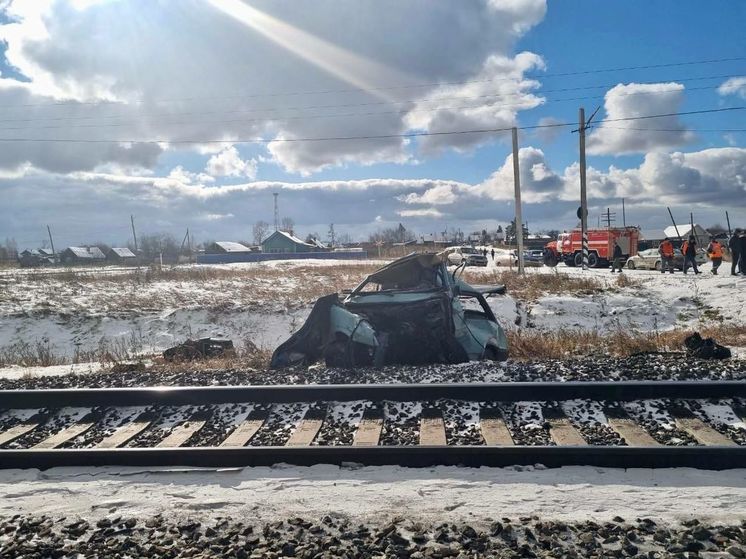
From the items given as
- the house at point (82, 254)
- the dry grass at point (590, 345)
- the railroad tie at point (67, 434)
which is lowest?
the railroad tie at point (67, 434)

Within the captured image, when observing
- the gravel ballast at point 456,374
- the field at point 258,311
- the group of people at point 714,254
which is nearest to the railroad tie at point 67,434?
the gravel ballast at point 456,374

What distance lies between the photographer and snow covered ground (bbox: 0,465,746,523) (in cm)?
309

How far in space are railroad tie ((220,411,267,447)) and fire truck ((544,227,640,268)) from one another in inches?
1239

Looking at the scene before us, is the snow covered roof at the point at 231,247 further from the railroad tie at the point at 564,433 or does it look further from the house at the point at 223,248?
the railroad tie at the point at 564,433

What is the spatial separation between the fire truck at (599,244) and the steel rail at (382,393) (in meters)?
29.7

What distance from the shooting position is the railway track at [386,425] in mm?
3777

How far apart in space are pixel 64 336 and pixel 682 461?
52.5ft

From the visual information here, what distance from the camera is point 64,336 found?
15.0 meters

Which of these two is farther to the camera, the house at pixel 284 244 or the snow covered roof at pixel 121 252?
the house at pixel 284 244

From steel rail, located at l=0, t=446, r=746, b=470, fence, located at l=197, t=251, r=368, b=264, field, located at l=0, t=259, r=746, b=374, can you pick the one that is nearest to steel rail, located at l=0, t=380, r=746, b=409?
steel rail, located at l=0, t=446, r=746, b=470

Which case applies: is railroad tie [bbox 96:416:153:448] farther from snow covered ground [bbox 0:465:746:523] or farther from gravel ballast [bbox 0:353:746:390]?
gravel ballast [bbox 0:353:746:390]

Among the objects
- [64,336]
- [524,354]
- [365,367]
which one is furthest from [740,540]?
[64,336]

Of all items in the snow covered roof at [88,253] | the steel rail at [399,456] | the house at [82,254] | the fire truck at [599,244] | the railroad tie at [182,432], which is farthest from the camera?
the snow covered roof at [88,253]

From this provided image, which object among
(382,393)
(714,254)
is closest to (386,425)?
(382,393)
